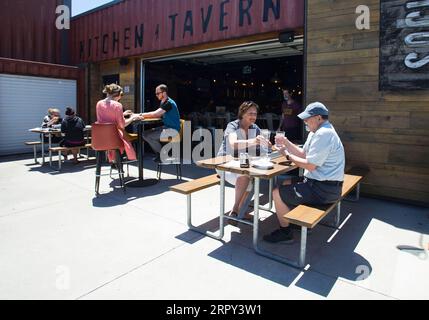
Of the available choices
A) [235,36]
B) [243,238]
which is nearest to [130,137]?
[235,36]

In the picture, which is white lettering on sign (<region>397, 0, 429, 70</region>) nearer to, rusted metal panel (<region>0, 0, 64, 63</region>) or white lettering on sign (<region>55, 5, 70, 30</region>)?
white lettering on sign (<region>55, 5, 70, 30</region>)

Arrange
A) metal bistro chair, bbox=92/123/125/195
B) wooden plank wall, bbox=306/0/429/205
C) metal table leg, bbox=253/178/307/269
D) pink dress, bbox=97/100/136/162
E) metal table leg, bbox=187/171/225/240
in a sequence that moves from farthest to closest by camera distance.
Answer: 1. pink dress, bbox=97/100/136/162
2. metal bistro chair, bbox=92/123/125/195
3. wooden plank wall, bbox=306/0/429/205
4. metal table leg, bbox=187/171/225/240
5. metal table leg, bbox=253/178/307/269

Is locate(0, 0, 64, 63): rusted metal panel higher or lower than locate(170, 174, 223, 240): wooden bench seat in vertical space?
higher

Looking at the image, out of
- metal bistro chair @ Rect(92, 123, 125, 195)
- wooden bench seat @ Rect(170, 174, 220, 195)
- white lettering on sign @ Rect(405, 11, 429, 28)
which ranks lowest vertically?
wooden bench seat @ Rect(170, 174, 220, 195)

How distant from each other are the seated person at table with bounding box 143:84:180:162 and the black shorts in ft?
9.54

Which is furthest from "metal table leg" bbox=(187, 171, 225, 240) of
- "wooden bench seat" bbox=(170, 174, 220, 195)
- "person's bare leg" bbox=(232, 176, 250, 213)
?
"person's bare leg" bbox=(232, 176, 250, 213)

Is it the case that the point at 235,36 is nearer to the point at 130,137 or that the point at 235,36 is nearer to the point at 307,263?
the point at 130,137

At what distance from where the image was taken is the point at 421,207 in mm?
4355

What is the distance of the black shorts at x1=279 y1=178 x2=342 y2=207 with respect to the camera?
2.87 metres

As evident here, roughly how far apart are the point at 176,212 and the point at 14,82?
748cm

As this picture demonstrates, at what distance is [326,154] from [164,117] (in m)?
3.28

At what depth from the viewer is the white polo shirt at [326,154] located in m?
2.73

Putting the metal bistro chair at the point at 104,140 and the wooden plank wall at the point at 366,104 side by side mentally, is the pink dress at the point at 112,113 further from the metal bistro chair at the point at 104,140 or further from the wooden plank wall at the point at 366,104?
the wooden plank wall at the point at 366,104

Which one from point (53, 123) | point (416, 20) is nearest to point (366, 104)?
point (416, 20)
